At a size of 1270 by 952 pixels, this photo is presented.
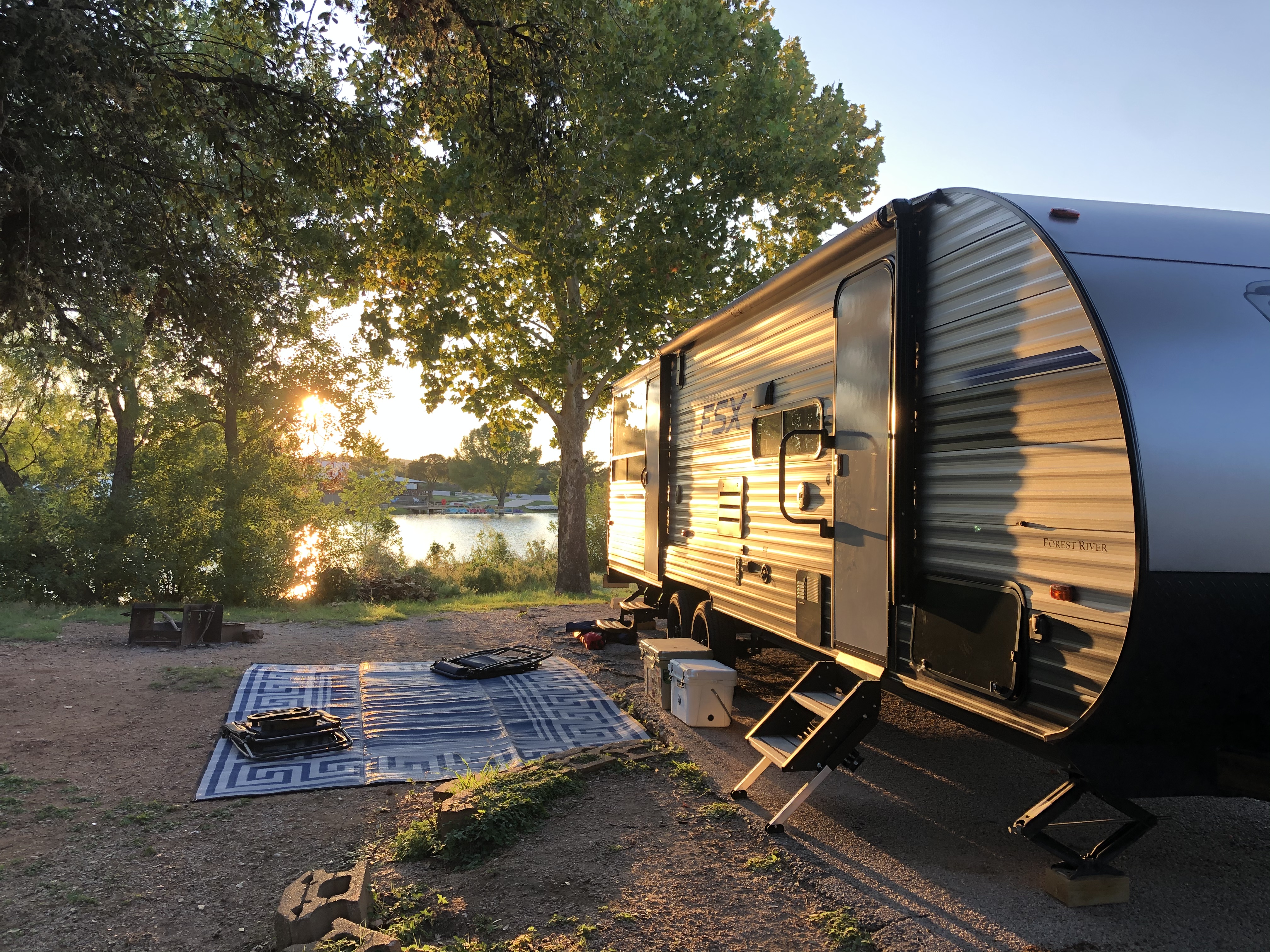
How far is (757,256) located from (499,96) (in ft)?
30.9

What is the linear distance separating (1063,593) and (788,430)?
8.82ft

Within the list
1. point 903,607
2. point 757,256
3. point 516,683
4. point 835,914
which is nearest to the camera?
point 835,914

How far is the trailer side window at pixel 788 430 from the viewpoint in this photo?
532 cm

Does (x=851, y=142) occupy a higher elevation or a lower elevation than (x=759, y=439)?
higher

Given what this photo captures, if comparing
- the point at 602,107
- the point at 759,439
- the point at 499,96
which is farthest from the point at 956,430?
the point at 602,107

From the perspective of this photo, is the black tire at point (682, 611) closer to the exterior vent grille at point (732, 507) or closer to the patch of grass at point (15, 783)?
the exterior vent grille at point (732, 507)

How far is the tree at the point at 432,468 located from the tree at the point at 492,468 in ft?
1.89

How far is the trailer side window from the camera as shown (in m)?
5.32

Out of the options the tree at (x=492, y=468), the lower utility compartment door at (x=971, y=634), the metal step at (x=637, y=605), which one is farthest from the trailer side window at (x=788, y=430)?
the tree at (x=492, y=468)

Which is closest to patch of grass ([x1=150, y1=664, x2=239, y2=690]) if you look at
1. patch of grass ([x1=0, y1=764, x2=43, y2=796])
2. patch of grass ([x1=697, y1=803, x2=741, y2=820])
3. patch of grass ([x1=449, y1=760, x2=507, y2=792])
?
patch of grass ([x1=0, y1=764, x2=43, y2=796])

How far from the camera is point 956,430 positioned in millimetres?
3889

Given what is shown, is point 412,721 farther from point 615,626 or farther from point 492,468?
point 492,468

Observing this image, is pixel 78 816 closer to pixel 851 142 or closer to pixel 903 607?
pixel 903 607

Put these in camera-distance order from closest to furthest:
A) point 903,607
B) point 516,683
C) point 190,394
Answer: point 903,607 < point 516,683 < point 190,394
